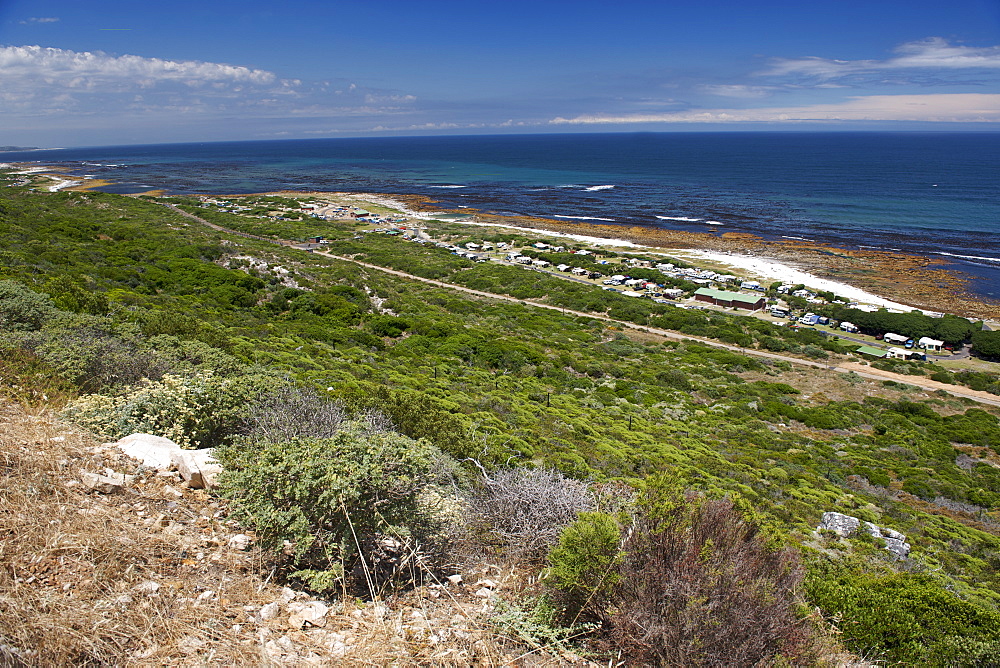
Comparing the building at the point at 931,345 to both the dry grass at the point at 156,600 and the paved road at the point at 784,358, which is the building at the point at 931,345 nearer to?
the paved road at the point at 784,358

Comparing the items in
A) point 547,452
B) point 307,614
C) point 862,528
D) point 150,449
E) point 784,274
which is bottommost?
point 862,528

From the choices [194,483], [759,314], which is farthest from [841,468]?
[759,314]

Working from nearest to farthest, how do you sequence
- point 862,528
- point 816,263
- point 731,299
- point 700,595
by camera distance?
point 700,595 < point 862,528 < point 731,299 < point 816,263

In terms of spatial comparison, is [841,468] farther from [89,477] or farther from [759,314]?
[759,314]

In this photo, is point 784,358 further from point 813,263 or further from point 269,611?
point 269,611

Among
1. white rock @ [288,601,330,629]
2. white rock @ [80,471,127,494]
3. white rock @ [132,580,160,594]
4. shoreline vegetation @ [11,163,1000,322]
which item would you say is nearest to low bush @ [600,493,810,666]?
white rock @ [288,601,330,629]

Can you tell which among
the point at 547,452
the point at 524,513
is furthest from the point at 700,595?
the point at 547,452

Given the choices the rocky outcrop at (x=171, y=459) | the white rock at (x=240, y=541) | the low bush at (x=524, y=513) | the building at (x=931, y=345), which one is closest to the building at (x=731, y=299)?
the building at (x=931, y=345)
